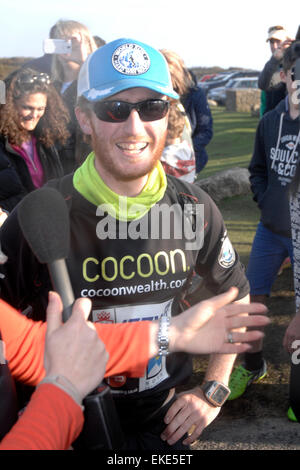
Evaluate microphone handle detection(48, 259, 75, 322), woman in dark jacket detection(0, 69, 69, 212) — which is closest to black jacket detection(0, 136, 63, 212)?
woman in dark jacket detection(0, 69, 69, 212)

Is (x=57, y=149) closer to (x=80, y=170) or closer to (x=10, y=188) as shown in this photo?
(x=10, y=188)

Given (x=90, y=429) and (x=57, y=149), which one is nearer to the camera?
(x=90, y=429)

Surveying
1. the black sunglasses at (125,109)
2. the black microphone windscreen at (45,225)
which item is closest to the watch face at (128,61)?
the black sunglasses at (125,109)

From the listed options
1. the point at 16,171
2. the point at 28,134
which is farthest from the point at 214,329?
the point at 28,134

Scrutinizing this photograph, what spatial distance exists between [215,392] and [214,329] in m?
0.61

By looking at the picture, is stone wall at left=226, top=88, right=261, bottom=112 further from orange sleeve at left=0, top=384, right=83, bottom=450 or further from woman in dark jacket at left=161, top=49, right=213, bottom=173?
orange sleeve at left=0, top=384, right=83, bottom=450

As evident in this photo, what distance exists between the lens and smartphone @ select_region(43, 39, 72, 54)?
4.36m

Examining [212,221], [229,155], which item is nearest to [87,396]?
[212,221]

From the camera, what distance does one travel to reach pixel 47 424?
125cm

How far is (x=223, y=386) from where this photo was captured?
7.38 feet

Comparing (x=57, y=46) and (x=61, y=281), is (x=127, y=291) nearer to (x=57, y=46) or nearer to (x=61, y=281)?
(x=61, y=281)

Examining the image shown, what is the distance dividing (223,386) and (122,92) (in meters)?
1.40

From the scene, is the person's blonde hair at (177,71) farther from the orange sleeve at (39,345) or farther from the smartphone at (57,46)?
the orange sleeve at (39,345)

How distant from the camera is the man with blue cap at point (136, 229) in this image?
2037mm
